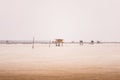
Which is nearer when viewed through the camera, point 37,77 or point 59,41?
point 37,77

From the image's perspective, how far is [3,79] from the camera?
8.66m

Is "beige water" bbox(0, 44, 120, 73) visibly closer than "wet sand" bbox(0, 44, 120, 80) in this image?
No

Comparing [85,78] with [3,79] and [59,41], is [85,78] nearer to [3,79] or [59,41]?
[3,79]

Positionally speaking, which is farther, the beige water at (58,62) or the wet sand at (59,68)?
the beige water at (58,62)

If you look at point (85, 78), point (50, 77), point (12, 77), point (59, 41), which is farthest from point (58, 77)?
point (59, 41)

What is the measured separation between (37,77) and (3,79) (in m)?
1.08

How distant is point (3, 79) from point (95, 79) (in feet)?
8.92

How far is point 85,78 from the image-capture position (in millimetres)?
8945

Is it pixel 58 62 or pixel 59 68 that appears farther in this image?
pixel 58 62

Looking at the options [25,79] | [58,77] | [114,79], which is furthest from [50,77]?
[114,79]

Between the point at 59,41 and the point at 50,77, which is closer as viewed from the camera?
the point at 50,77

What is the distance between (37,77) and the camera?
916 cm

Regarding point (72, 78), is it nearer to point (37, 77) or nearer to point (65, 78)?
point (65, 78)

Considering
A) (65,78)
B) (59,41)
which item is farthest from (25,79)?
(59,41)
